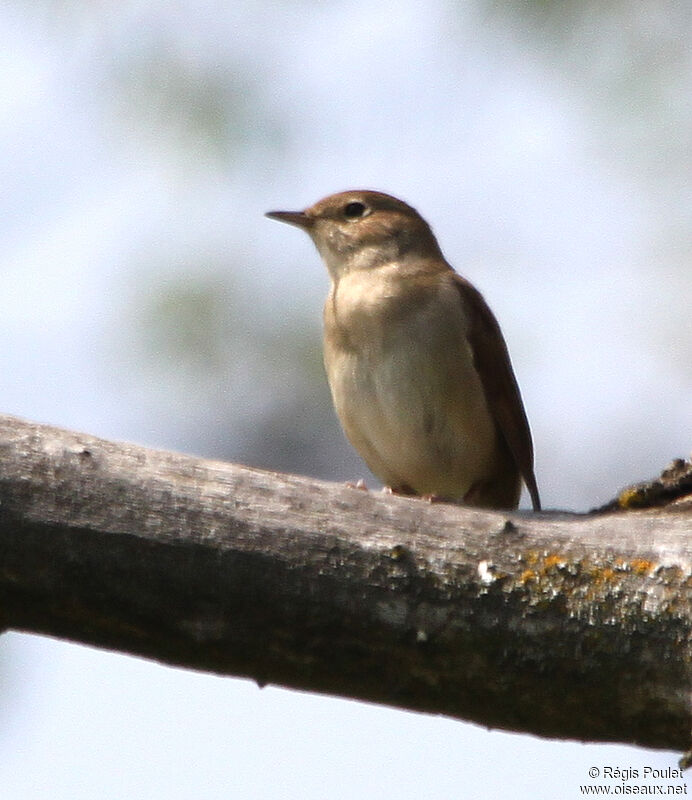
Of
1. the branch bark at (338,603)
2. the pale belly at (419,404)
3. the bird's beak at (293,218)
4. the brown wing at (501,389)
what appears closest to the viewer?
the branch bark at (338,603)

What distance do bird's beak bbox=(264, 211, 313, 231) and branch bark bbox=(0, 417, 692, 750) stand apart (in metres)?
3.55

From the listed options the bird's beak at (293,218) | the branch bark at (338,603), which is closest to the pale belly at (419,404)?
the bird's beak at (293,218)

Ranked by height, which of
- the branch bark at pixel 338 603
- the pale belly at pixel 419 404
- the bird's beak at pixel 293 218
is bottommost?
the branch bark at pixel 338 603

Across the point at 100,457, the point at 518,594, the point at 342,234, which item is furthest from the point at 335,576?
the point at 342,234

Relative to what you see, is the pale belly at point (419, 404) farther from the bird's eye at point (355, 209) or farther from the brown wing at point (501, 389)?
the bird's eye at point (355, 209)

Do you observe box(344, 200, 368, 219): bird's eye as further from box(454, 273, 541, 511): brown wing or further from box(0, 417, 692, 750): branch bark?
box(0, 417, 692, 750): branch bark

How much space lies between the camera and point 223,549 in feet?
10.3

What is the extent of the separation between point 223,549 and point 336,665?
17.2 inches

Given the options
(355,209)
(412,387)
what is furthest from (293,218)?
(412,387)

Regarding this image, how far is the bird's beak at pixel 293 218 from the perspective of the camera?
21.6 ft

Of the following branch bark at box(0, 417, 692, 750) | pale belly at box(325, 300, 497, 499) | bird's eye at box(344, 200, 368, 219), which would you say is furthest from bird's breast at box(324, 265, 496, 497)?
branch bark at box(0, 417, 692, 750)

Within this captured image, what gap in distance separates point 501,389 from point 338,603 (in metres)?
2.83

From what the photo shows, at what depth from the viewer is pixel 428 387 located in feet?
17.9

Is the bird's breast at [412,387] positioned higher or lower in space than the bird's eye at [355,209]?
lower
